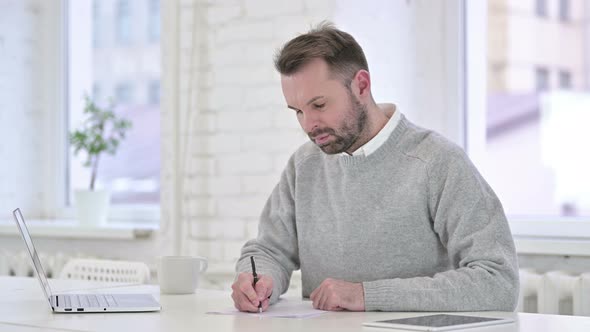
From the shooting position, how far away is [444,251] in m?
2.21

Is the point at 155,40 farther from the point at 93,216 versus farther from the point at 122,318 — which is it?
the point at 122,318

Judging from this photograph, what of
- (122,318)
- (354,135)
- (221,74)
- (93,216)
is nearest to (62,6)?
(93,216)

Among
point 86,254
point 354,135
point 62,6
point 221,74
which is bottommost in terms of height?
point 86,254

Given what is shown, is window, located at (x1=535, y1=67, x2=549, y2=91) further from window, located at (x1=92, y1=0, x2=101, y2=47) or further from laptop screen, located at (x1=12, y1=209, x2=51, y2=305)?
window, located at (x1=92, y1=0, x2=101, y2=47)

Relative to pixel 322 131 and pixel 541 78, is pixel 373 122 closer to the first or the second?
pixel 322 131

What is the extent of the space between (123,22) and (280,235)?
2.21 meters

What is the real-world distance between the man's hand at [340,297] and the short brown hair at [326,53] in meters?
0.53

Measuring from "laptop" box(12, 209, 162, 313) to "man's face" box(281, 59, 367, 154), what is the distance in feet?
1.78

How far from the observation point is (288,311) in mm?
1945

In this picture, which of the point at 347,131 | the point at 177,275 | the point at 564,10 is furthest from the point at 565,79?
the point at 177,275

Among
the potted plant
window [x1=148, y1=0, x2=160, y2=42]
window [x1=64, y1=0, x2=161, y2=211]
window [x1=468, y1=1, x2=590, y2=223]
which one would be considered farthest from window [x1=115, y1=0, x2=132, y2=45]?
window [x1=468, y1=1, x2=590, y2=223]

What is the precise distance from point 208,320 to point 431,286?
469mm

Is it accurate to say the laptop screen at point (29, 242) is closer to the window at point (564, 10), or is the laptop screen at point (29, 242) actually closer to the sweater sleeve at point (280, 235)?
the sweater sleeve at point (280, 235)

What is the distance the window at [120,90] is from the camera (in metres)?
4.20
